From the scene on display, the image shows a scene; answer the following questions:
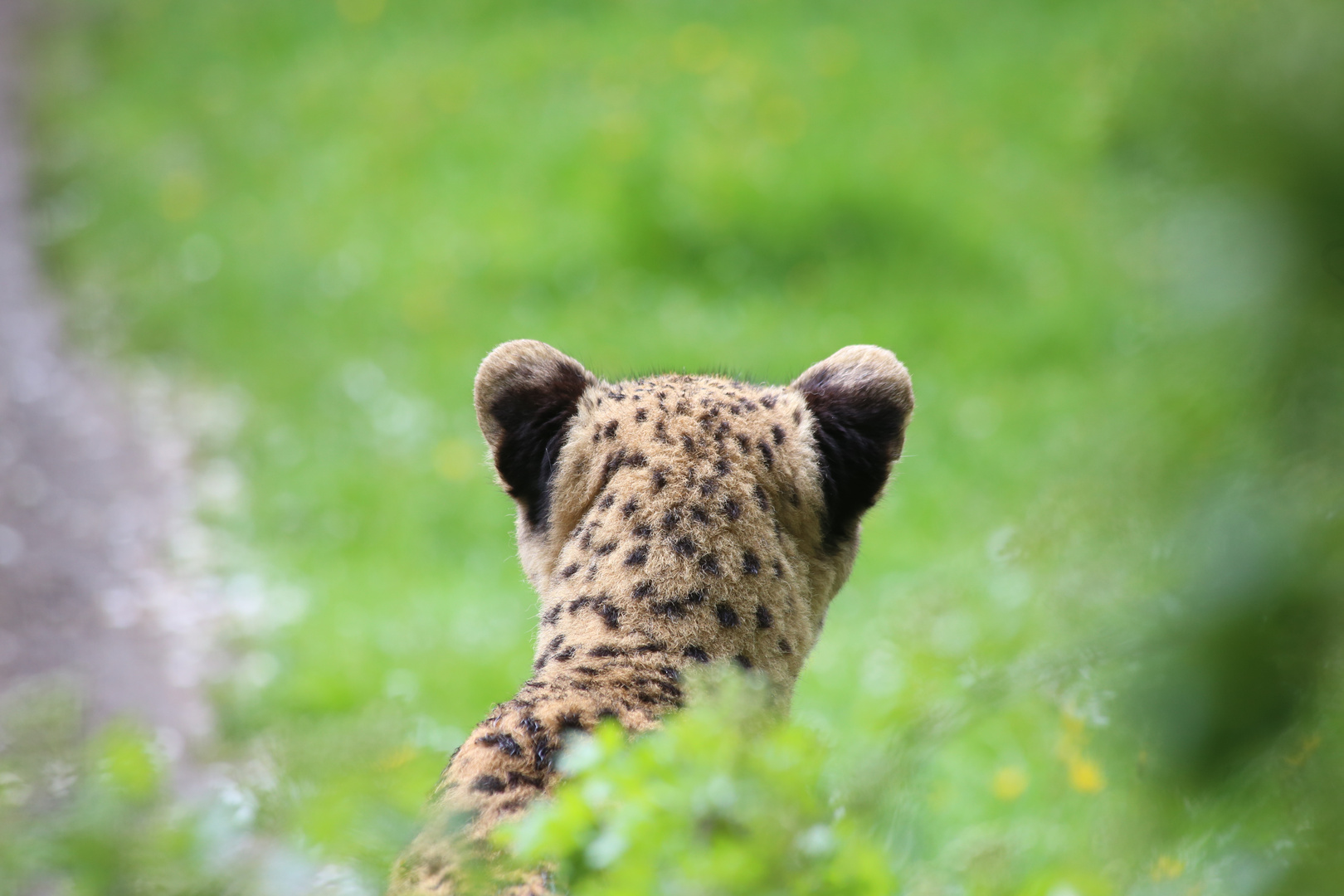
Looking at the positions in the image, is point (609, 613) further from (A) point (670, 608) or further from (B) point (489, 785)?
(B) point (489, 785)

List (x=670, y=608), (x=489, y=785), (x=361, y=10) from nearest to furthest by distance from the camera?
(x=489, y=785) < (x=670, y=608) < (x=361, y=10)

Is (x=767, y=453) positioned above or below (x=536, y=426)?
below

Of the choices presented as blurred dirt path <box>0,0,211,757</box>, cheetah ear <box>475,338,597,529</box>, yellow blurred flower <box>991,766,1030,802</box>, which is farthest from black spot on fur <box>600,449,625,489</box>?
blurred dirt path <box>0,0,211,757</box>

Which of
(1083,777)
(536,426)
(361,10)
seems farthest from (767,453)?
(361,10)

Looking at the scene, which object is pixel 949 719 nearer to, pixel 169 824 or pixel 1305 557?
pixel 1305 557

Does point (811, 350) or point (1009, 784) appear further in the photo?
point (811, 350)

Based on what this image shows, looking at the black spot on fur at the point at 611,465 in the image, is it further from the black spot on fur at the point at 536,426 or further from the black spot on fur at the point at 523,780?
the black spot on fur at the point at 523,780

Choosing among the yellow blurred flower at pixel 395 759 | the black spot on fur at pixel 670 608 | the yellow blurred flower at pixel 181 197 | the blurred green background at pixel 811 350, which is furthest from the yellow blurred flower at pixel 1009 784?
the yellow blurred flower at pixel 181 197

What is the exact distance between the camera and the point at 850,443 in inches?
127

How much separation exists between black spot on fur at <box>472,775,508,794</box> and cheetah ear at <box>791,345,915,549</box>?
113 cm

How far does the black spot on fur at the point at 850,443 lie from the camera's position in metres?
3.22

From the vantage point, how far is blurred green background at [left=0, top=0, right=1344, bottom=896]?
3.74 ft

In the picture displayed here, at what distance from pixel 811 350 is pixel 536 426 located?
735cm

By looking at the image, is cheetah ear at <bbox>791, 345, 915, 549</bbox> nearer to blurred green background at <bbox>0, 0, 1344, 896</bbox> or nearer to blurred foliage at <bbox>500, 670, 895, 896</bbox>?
blurred green background at <bbox>0, 0, 1344, 896</bbox>
